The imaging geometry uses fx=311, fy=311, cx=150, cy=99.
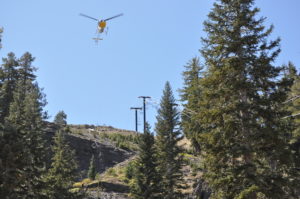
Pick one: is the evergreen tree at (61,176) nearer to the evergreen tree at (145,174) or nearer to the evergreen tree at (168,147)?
the evergreen tree at (145,174)

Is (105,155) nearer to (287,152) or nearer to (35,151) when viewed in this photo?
(35,151)

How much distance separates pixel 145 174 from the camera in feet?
89.2

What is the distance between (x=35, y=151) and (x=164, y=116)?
15.6m

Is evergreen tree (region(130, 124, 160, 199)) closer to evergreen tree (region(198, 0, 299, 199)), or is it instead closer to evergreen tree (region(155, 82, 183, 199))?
evergreen tree (region(155, 82, 183, 199))

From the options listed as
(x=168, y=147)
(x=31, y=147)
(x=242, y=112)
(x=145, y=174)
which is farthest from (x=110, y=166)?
(x=242, y=112)

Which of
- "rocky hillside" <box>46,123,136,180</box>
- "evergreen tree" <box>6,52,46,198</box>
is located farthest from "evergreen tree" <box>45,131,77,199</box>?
"rocky hillside" <box>46,123,136,180</box>

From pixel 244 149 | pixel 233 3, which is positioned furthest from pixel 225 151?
pixel 233 3

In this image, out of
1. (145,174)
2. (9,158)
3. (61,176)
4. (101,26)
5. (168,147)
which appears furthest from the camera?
(168,147)

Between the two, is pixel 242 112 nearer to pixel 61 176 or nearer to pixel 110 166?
pixel 61 176

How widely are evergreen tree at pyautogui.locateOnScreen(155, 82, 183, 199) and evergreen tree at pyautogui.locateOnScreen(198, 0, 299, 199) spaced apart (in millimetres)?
14033

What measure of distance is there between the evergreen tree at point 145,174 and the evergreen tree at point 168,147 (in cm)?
98

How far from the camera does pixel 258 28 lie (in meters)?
15.6

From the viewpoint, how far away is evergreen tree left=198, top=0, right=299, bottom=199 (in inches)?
539

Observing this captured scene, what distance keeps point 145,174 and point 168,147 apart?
6540mm
